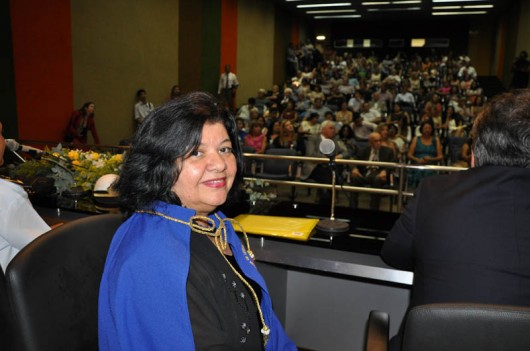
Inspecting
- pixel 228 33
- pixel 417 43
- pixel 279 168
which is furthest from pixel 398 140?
pixel 417 43

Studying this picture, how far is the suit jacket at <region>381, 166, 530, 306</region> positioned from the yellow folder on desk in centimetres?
62

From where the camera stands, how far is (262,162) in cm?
535

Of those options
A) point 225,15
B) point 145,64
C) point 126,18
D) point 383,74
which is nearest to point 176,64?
point 145,64

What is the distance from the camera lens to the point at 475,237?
1196 mm

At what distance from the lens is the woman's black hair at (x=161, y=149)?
1.10 metres

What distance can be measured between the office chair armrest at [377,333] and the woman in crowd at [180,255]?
11.4 inches

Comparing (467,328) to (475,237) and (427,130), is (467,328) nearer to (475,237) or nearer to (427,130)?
(475,237)

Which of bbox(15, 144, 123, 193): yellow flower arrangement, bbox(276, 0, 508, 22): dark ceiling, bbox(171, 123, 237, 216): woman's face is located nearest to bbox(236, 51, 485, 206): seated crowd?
bbox(276, 0, 508, 22): dark ceiling

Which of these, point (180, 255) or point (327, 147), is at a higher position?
point (327, 147)

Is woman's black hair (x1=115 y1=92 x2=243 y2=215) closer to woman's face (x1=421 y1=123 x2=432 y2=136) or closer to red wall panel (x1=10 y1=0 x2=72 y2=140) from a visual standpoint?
woman's face (x1=421 y1=123 x2=432 y2=136)

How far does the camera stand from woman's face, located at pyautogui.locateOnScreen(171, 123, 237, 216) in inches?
45.2

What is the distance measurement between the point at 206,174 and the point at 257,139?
5357 mm

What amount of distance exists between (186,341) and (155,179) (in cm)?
40

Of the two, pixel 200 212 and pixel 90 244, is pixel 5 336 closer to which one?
pixel 90 244
